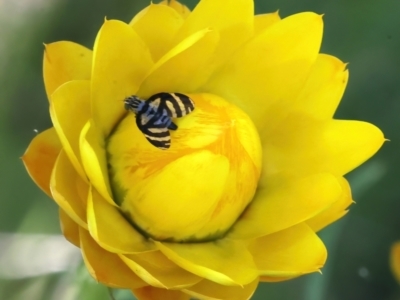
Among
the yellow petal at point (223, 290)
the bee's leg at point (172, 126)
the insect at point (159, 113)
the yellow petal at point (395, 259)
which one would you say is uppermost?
the insect at point (159, 113)

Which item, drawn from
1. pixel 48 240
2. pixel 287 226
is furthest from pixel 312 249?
pixel 48 240

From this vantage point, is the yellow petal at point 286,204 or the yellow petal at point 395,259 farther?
the yellow petal at point 395,259

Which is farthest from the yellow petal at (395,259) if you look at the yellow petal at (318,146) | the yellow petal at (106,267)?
the yellow petal at (106,267)

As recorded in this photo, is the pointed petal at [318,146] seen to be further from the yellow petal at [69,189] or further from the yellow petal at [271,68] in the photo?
the yellow petal at [69,189]

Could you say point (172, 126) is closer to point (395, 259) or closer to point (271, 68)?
point (271, 68)

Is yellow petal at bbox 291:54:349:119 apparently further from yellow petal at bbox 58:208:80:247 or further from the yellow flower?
yellow petal at bbox 58:208:80:247

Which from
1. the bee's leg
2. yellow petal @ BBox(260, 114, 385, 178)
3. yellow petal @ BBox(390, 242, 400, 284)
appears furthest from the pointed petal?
yellow petal @ BBox(390, 242, 400, 284)
